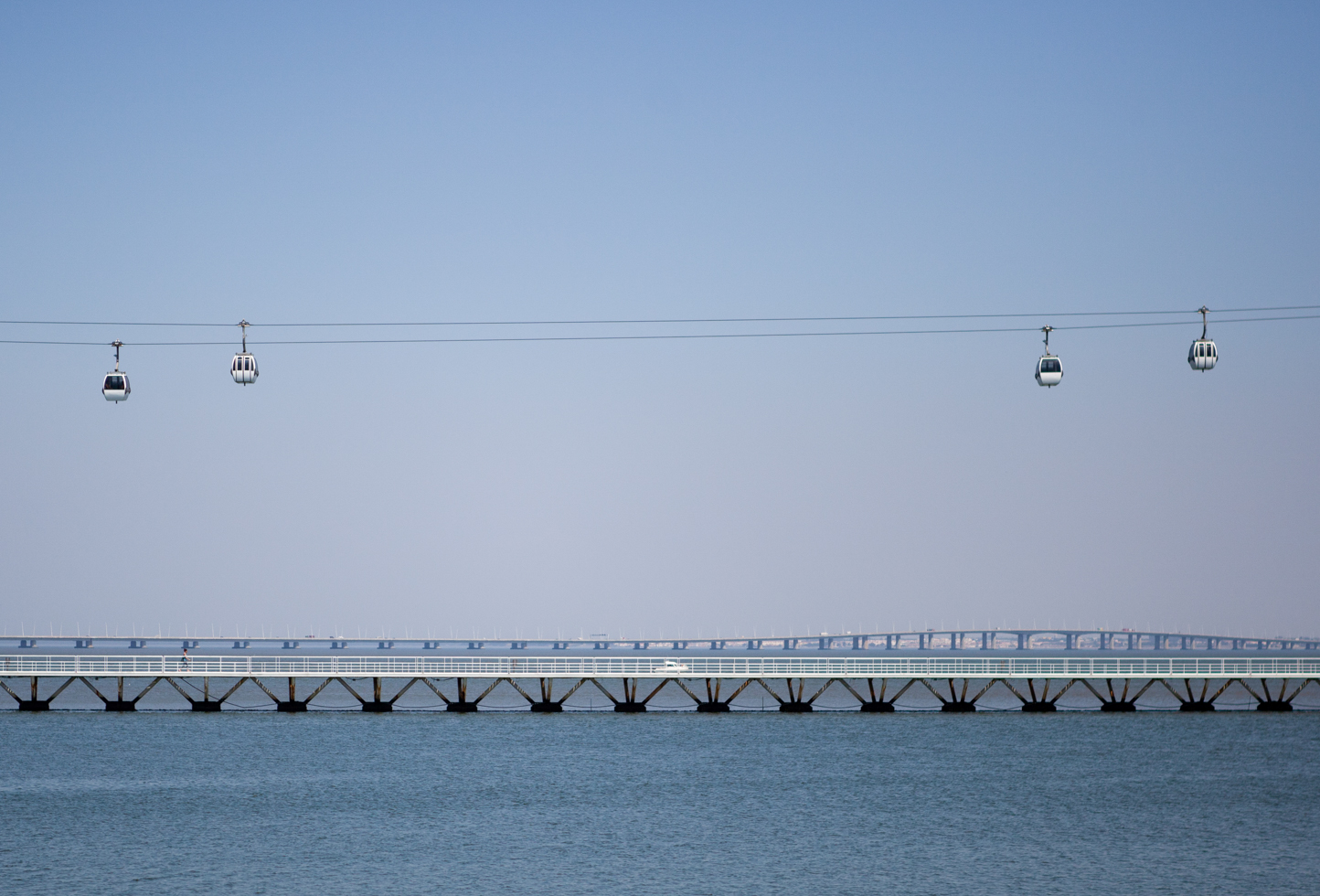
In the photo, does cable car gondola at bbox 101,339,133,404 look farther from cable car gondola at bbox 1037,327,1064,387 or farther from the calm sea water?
cable car gondola at bbox 1037,327,1064,387

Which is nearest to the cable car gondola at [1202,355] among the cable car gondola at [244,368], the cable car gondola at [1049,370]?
the cable car gondola at [1049,370]

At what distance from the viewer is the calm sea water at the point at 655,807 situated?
35094mm

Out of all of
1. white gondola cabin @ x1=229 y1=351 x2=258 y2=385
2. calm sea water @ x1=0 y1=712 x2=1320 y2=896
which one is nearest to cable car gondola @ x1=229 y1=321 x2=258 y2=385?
white gondola cabin @ x1=229 y1=351 x2=258 y2=385

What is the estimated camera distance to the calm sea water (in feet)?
115

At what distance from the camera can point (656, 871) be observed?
3588cm

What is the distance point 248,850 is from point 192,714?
42.1 meters

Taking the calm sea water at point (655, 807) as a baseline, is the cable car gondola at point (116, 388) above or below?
above

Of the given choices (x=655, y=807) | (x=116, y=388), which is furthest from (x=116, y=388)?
(x=655, y=807)

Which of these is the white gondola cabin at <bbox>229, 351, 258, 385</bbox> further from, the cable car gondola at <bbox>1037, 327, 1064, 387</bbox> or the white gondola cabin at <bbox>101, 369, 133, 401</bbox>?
the cable car gondola at <bbox>1037, 327, 1064, 387</bbox>

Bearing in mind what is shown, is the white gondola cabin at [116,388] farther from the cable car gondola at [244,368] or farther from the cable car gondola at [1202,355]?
the cable car gondola at [1202,355]

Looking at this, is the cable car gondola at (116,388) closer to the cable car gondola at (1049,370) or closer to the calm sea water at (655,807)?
the calm sea water at (655,807)

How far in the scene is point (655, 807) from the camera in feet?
152

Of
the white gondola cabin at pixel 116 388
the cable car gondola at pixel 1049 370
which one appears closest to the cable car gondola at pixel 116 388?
the white gondola cabin at pixel 116 388

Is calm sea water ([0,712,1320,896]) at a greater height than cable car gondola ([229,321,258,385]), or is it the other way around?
cable car gondola ([229,321,258,385])
